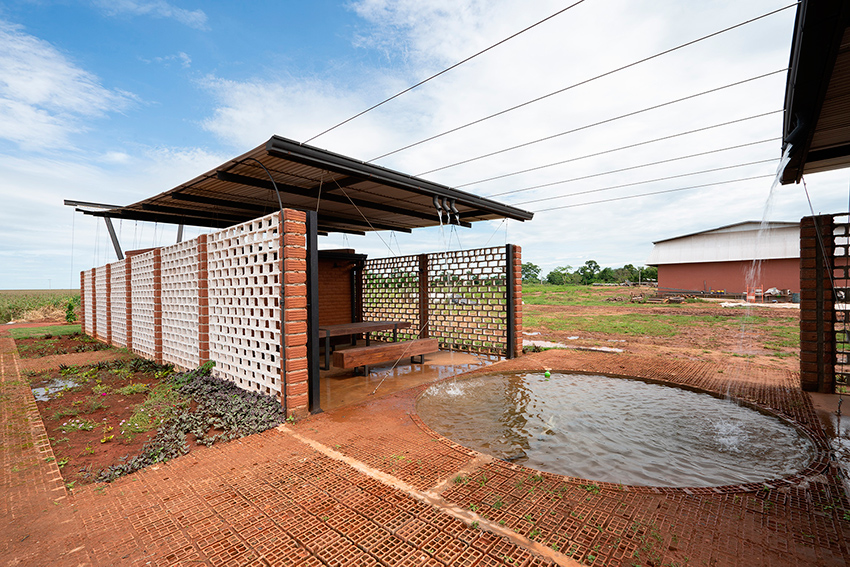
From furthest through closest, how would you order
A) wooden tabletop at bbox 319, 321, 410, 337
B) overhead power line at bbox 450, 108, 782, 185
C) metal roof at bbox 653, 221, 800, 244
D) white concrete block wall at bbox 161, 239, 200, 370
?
metal roof at bbox 653, 221, 800, 244
overhead power line at bbox 450, 108, 782, 185
wooden tabletop at bbox 319, 321, 410, 337
white concrete block wall at bbox 161, 239, 200, 370

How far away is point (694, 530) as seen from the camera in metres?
2.11

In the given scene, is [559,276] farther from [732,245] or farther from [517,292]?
[517,292]

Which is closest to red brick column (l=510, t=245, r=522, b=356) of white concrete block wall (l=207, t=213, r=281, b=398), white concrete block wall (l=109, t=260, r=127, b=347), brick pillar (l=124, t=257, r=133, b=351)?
white concrete block wall (l=207, t=213, r=281, b=398)

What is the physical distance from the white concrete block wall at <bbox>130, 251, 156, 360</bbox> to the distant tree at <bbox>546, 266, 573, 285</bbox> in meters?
45.2

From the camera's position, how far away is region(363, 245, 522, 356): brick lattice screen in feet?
25.6

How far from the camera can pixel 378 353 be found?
6.38 meters

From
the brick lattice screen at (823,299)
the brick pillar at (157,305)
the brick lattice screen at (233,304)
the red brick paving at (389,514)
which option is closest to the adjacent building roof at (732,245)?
the brick lattice screen at (823,299)

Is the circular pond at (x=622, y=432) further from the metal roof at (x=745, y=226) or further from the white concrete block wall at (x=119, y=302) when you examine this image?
the metal roof at (x=745, y=226)

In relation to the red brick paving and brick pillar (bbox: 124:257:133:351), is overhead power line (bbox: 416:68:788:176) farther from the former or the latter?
brick pillar (bbox: 124:257:133:351)

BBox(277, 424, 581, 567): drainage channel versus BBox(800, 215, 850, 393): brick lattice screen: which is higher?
BBox(800, 215, 850, 393): brick lattice screen

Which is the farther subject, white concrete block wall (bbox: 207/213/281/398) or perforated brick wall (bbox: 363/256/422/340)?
perforated brick wall (bbox: 363/256/422/340)

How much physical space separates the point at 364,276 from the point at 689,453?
28.1 feet

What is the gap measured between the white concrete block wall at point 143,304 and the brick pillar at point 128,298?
4.7 inches

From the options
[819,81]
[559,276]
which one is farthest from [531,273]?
[819,81]
